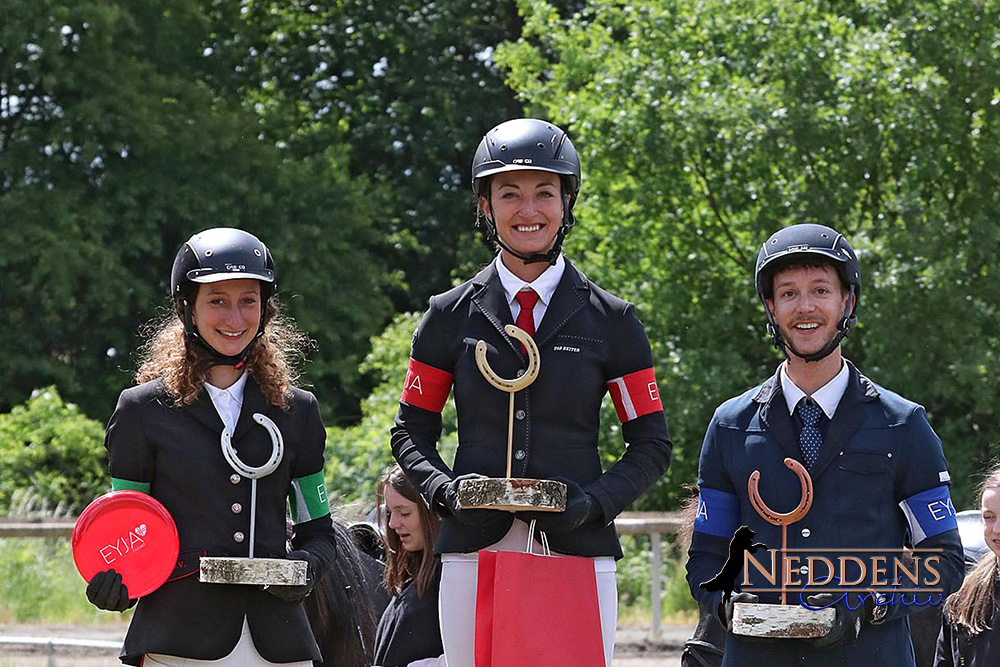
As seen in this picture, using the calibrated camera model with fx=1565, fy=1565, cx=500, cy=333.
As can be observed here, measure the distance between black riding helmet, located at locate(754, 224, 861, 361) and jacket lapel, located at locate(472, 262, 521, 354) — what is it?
76cm

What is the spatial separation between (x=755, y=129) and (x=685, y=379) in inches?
112

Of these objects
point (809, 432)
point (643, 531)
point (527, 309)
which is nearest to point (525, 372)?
point (527, 309)

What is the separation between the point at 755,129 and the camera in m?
16.7

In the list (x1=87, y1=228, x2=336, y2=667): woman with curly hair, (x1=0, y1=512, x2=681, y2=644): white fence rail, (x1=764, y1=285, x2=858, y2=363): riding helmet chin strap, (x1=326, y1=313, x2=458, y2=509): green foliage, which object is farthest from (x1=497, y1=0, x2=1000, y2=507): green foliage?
(x1=87, y1=228, x2=336, y2=667): woman with curly hair

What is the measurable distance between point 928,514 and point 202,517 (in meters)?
2.18

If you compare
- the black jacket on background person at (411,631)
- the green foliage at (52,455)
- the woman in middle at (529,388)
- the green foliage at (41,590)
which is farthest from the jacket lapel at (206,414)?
the green foliage at (52,455)

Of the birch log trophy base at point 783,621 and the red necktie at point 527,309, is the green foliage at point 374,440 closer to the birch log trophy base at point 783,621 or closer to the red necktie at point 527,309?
the red necktie at point 527,309

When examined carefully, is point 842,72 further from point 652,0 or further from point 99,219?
point 99,219

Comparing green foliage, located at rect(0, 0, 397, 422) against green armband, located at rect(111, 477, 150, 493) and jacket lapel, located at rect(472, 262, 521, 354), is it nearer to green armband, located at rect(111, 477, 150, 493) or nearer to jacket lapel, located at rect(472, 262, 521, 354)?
green armband, located at rect(111, 477, 150, 493)

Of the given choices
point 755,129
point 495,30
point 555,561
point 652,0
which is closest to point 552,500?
point 555,561

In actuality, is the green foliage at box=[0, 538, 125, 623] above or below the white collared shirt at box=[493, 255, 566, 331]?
below

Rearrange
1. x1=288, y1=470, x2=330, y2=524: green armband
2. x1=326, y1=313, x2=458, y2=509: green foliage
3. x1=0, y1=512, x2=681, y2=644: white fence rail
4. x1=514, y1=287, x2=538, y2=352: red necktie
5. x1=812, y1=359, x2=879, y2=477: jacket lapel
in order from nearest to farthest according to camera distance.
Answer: x1=812, y1=359, x2=879, y2=477: jacket lapel
x1=514, y1=287, x2=538, y2=352: red necktie
x1=288, y1=470, x2=330, y2=524: green armband
x1=0, y1=512, x2=681, y2=644: white fence rail
x1=326, y1=313, x2=458, y2=509: green foliage

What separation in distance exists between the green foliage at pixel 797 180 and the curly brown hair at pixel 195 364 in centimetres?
1166

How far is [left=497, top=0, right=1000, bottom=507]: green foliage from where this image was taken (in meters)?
16.2
